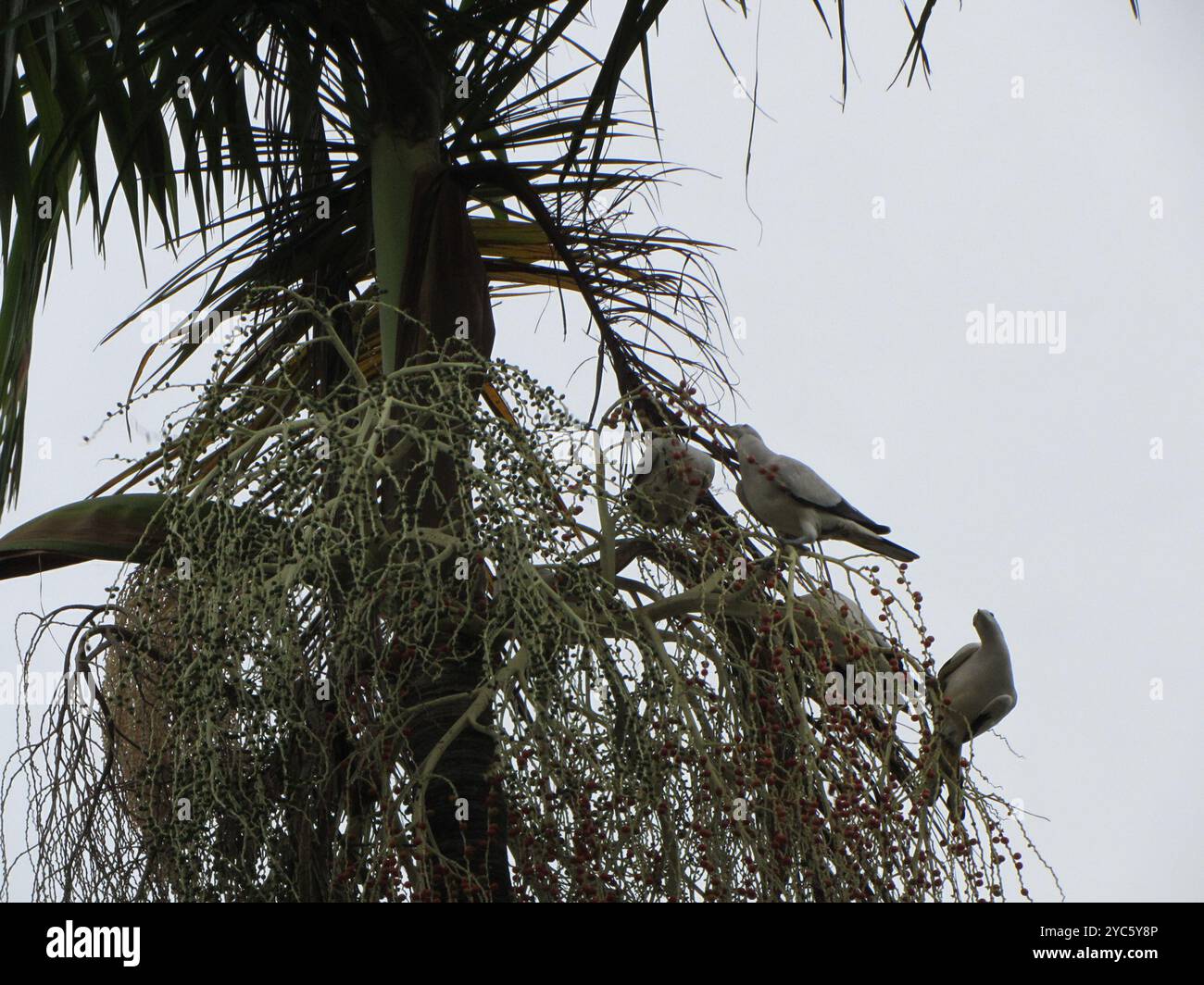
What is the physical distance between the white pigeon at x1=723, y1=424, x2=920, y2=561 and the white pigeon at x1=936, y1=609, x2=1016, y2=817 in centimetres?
22

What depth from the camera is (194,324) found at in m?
3.49

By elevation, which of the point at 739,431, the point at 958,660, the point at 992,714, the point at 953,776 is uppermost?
the point at 739,431

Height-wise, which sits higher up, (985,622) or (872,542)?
(872,542)

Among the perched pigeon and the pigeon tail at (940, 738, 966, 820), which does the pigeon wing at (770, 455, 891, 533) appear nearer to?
the perched pigeon

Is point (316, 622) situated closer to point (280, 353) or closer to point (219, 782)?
point (219, 782)

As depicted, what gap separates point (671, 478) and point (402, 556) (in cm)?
72

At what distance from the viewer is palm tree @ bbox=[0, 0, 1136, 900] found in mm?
2410

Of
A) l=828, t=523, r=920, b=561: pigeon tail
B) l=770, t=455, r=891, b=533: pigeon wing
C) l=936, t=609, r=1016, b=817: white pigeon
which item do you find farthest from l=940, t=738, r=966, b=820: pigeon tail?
l=770, t=455, r=891, b=533: pigeon wing

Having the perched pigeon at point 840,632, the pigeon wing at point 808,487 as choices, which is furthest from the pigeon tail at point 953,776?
the pigeon wing at point 808,487

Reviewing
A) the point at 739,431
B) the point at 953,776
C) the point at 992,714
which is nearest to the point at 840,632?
the point at 953,776

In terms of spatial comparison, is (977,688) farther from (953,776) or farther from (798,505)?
(798,505)

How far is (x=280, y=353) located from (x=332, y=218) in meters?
0.36

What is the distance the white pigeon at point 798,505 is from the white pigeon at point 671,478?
92 millimetres

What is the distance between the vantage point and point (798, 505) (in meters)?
3.11
